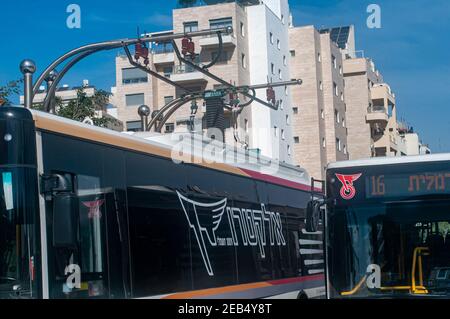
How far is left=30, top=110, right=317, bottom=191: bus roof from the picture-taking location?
757cm

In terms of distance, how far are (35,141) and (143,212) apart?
2049mm

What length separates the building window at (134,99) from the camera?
59.4 metres

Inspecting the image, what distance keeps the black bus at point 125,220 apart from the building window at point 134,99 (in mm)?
46986

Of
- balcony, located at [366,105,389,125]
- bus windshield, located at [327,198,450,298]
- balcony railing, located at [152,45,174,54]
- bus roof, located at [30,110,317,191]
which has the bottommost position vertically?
bus windshield, located at [327,198,450,298]

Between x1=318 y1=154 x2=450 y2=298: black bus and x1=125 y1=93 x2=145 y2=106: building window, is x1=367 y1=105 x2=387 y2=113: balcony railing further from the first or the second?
x1=318 y1=154 x2=450 y2=298: black bus

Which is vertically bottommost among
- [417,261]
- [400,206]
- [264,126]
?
[417,261]

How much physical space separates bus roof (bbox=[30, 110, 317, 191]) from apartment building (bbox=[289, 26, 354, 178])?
46133mm

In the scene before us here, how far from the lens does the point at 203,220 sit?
10273 millimetres

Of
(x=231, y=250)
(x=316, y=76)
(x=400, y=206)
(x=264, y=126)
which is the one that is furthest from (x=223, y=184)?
(x=316, y=76)

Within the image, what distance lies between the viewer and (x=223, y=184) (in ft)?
36.4

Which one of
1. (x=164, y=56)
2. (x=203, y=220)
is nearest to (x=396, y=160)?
(x=203, y=220)

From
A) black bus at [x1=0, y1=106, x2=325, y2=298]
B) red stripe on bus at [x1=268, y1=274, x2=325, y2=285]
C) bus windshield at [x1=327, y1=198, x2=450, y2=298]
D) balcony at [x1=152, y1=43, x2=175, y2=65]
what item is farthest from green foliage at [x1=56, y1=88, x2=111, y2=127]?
balcony at [x1=152, y1=43, x2=175, y2=65]

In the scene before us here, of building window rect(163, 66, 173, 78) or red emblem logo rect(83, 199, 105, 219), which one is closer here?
red emblem logo rect(83, 199, 105, 219)

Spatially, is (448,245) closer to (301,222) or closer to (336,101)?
(301,222)
